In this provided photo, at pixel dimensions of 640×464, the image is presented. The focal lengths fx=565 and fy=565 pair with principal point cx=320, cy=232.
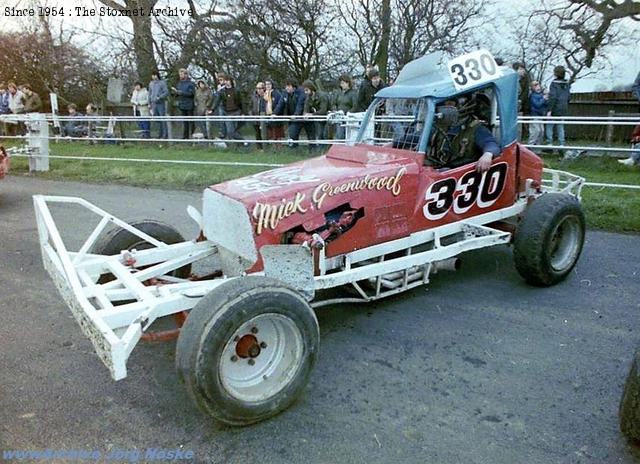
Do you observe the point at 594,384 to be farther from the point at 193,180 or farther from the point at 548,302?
the point at 193,180

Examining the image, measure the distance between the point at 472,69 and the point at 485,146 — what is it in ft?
2.17

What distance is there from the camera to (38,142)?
12.0m

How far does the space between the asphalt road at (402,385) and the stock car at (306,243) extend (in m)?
0.23

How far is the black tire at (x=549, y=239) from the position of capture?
472 centimetres

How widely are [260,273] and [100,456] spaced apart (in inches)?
57.8

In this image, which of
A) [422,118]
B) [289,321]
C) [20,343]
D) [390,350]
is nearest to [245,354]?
[289,321]

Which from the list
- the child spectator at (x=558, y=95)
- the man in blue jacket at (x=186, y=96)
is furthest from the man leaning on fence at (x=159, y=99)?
the child spectator at (x=558, y=95)

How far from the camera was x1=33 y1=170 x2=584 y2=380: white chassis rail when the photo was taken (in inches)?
119

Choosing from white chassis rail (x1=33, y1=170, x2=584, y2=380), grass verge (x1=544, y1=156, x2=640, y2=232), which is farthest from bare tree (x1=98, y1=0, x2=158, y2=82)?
white chassis rail (x1=33, y1=170, x2=584, y2=380)

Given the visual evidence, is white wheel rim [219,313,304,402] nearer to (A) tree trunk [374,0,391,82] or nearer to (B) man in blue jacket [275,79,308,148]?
(B) man in blue jacket [275,79,308,148]

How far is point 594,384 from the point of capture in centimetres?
344

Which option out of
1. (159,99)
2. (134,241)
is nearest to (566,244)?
(134,241)

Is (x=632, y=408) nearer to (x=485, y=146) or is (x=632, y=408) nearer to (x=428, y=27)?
(x=485, y=146)

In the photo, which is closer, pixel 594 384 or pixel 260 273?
pixel 594 384
